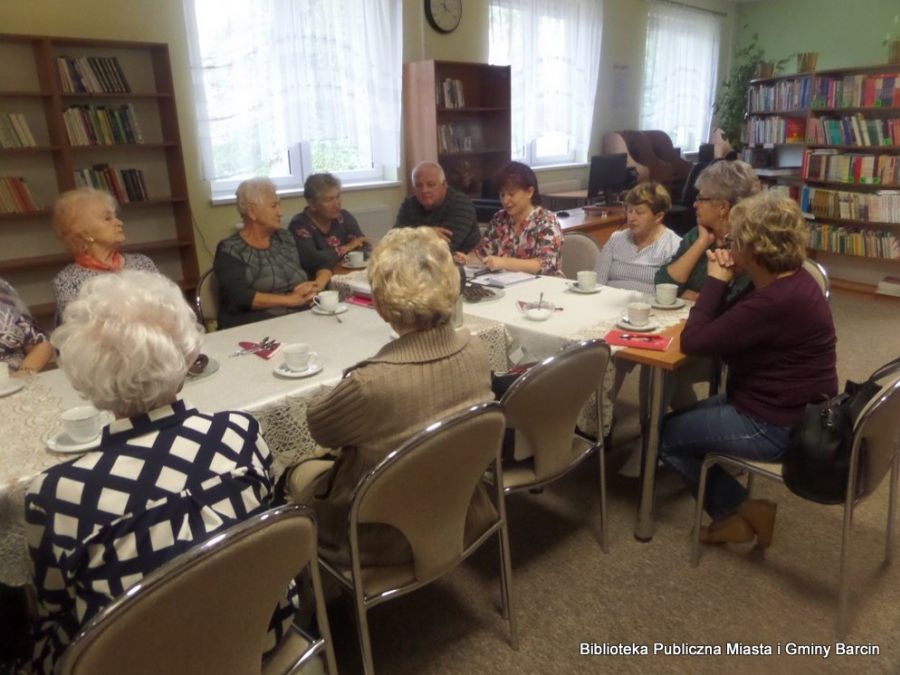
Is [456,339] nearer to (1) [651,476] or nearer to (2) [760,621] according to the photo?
(1) [651,476]

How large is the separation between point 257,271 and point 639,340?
160 centimetres

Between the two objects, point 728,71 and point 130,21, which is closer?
point 130,21

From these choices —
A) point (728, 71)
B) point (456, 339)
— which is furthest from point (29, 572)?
point (728, 71)

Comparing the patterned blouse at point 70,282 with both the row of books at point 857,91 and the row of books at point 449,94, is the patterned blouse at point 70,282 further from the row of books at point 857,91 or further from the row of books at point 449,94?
the row of books at point 857,91

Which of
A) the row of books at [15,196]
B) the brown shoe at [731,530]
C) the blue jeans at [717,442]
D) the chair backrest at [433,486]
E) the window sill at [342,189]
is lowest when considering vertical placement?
the brown shoe at [731,530]

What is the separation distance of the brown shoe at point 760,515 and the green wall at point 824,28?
573cm

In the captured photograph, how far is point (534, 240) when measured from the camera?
10.1 feet

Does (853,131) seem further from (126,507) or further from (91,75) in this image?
(126,507)

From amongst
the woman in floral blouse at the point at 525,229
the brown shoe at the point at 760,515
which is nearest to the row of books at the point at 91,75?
the woman in floral blouse at the point at 525,229

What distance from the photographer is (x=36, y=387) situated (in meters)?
1.70

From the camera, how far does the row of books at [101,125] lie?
352 centimetres

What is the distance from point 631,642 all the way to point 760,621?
1.21 feet

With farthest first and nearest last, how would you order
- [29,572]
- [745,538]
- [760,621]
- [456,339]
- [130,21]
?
[130,21]
[745,538]
[760,621]
[456,339]
[29,572]

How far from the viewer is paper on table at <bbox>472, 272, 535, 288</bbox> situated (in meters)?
2.66
